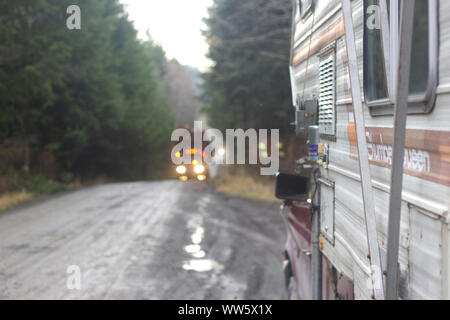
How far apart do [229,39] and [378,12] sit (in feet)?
59.7

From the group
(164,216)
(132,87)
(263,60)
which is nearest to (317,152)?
(164,216)

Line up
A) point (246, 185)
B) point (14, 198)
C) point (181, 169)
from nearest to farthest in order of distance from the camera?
point (181, 169) → point (14, 198) → point (246, 185)

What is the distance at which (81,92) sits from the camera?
86.6ft

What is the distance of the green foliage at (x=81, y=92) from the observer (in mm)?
14133

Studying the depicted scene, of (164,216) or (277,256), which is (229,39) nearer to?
(164,216)

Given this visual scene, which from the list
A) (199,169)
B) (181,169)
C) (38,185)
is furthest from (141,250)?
(38,185)

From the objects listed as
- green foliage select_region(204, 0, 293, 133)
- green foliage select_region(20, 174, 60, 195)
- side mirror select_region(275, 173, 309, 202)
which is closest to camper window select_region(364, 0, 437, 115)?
side mirror select_region(275, 173, 309, 202)

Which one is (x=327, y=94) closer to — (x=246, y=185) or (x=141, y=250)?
(x=141, y=250)

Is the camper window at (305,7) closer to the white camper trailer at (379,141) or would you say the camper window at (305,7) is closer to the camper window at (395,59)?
the white camper trailer at (379,141)

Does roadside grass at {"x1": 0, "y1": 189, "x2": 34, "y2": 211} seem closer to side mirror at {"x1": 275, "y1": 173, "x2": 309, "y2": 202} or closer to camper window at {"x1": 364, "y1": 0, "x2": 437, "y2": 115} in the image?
side mirror at {"x1": 275, "y1": 173, "x2": 309, "y2": 202}

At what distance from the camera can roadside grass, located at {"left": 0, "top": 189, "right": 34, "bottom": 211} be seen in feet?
56.6

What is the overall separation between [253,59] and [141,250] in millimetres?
11155

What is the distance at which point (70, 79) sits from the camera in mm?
24484

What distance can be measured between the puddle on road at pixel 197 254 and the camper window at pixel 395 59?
7.39m
